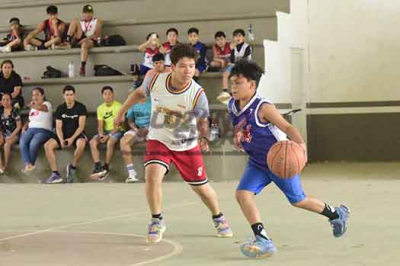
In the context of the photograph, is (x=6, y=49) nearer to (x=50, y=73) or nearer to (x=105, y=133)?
(x=50, y=73)

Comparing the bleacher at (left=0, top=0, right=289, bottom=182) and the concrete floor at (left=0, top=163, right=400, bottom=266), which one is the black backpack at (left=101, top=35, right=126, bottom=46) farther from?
the concrete floor at (left=0, top=163, right=400, bottom=266)

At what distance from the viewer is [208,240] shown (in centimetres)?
652

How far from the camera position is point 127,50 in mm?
14500

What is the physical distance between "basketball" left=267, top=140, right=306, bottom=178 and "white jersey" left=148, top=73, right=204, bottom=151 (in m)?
1.19

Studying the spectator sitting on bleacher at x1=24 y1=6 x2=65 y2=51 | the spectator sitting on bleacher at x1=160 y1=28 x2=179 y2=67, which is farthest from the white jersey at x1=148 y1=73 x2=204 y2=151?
the spectator sitting on bleacher at x1=24 y1=6 x2=65 y2=51

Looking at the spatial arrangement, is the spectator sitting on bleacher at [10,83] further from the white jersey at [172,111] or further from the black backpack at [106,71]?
the white jersey at [172,111]

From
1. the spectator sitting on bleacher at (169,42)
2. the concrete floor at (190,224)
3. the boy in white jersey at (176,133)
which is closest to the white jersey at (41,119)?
the concrete floor at (190,224)

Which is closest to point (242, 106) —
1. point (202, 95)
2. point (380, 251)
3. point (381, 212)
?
point (202, 95)

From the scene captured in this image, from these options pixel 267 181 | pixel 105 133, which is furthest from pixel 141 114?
pixel 267 181

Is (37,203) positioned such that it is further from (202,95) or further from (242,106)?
(242,106)

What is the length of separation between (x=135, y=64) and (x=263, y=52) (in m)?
2.34

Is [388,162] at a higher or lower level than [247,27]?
lower

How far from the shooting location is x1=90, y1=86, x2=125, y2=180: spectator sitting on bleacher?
1264 centimetres

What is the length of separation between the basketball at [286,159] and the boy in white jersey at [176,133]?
3.64 ft
